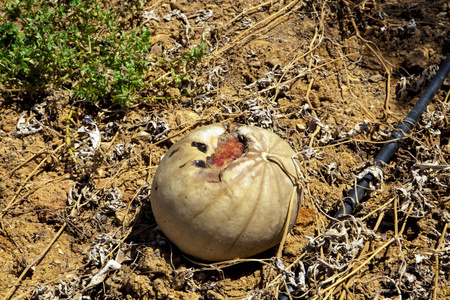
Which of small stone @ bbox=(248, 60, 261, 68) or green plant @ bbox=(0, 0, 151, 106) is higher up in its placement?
green plant @ bbox=(0, 0, 151, 106)

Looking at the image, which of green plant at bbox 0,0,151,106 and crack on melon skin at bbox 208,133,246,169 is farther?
green plant at bbox 0,0,151,106

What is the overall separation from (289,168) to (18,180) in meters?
2.51

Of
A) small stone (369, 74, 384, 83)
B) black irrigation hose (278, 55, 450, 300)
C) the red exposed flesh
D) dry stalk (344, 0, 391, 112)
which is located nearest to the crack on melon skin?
the red exposed flesh

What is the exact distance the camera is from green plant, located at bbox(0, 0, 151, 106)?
12.4 feet

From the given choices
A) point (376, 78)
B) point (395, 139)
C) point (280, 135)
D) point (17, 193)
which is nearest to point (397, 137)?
point (395, 139)

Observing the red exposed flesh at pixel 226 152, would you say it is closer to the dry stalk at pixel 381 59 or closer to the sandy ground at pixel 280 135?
the sandy ground at pixel 280 135

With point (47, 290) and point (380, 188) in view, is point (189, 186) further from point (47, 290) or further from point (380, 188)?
point (380, 188)

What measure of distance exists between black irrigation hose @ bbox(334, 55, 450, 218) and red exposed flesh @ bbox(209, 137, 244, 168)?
992mm

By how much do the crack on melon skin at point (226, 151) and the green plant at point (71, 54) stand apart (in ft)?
4.61

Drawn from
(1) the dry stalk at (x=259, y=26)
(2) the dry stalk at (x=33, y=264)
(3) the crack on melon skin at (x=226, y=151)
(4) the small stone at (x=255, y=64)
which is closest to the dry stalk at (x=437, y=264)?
(3) the crack on melon skin at (x=226, y=151)

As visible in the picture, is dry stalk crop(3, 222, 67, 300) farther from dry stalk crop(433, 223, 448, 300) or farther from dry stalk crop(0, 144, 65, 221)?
dry stalk crop(433, 223, 448, 300)

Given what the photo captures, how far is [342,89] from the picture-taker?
3994 millimetres

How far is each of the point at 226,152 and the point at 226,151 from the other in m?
0.01

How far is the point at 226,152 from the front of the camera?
109 inches
